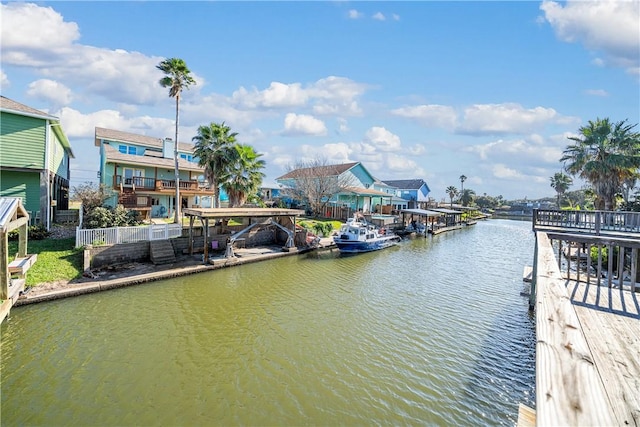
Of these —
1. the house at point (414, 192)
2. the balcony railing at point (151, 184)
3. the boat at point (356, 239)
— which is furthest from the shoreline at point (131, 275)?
the house at point (414, 192)

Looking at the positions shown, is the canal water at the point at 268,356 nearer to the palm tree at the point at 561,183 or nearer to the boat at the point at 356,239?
the boat at the point at 356,239

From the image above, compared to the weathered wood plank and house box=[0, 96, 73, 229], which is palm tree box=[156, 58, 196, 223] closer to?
house box=[0, 96, 73, 229]

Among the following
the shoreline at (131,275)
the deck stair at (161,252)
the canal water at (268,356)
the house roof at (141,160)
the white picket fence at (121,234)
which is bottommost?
the canal water at (268,356)

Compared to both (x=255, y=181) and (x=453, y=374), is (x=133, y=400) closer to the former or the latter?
(x=453, y=374)

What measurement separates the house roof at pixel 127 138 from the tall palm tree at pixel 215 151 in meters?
9.31

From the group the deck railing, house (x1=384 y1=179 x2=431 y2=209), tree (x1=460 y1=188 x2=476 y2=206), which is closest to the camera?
the deck railing

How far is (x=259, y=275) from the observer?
1636 cm

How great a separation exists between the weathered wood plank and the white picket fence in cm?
1752

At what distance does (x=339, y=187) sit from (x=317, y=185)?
2998 mm

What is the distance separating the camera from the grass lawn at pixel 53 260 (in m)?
12.5

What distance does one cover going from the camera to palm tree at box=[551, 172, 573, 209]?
67.6m

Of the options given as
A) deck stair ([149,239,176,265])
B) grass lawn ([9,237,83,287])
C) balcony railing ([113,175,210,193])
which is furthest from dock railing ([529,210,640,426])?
balcony railing ([113,175,210,193])

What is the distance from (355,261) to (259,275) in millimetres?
7531

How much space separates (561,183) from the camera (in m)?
67.8
